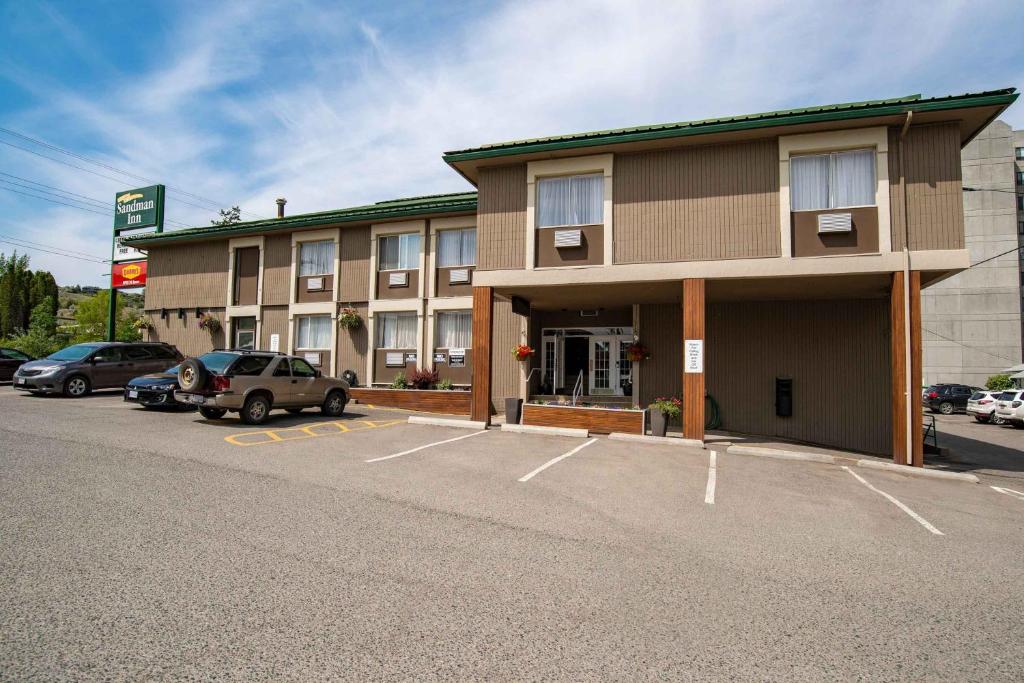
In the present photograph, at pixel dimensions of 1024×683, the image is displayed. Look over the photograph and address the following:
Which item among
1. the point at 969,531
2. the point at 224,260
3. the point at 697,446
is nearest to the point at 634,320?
the point at 697,446

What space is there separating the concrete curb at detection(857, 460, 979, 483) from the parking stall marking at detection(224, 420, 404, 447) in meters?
10.6

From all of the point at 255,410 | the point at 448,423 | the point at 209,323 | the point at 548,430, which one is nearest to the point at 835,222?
the point at 548,430

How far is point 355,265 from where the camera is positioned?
2066 cm

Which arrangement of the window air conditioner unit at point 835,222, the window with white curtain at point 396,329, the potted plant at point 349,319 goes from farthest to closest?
the potted plant at point 349,319 < the window with white curtain at point 396,329 < the window air conditioner unit at point 835,222

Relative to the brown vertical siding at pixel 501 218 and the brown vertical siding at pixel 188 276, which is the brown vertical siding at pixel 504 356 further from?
the brown vertical siding at pixel 188 276

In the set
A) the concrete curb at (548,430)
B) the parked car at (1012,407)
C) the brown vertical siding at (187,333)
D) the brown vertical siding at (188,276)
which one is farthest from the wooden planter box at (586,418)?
the parked car at (1012,407)

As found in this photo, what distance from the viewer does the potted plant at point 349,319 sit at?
2000 centimetres

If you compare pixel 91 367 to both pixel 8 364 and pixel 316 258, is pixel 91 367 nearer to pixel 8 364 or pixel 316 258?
pixel 8 364

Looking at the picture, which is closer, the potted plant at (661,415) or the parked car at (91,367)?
the potted plant at (661,415)

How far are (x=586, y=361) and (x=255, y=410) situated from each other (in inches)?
420

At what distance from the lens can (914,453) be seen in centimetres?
1134

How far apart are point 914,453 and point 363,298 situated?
55.5 feet

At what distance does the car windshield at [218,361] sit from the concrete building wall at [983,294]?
4654 centimetres

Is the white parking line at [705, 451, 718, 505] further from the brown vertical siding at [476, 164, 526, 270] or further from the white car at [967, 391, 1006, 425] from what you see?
the white car at [967, 391, 1006, 425]
